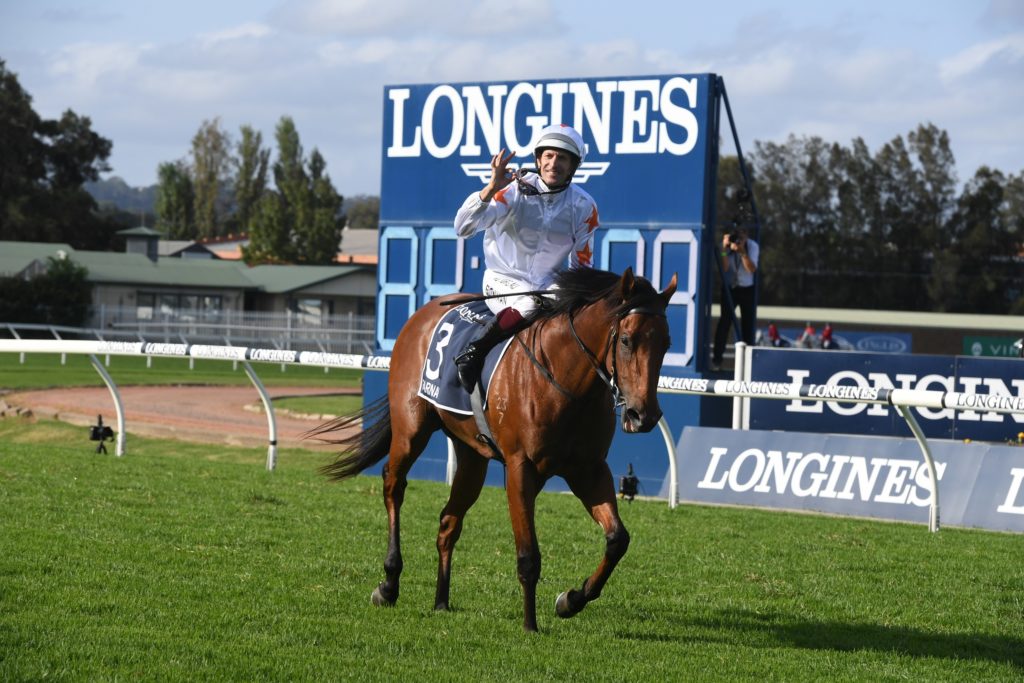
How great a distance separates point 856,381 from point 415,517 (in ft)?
17.5

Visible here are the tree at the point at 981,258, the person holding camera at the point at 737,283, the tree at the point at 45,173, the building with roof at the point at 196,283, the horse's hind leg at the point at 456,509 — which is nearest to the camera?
the horse's hind leg at the point at 456,509

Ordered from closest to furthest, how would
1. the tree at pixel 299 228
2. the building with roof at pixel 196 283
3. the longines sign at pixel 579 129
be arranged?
the longines sign at pixel 579 129
the building with roof at pixel 196 283
the tree at pixel 299 228

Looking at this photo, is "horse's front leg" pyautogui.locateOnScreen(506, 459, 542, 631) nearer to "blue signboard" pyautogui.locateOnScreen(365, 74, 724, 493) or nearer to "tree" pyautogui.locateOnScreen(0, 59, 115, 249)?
"blue signboard" pyautogui.locateOnScreen(365, 74, 724, 493)

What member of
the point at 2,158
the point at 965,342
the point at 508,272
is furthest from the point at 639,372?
the point at 2,158

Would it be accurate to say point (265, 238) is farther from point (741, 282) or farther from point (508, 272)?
point (508, 272)

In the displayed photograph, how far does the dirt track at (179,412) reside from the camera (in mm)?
19828

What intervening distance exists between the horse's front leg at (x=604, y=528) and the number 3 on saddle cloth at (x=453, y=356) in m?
0.65

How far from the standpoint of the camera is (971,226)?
62594 millimetres

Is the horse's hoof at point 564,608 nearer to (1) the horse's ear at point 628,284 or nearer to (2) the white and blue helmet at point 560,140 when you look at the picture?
(1) the horse's ear at point 628,284

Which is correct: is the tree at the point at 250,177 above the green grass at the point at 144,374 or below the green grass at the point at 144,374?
above

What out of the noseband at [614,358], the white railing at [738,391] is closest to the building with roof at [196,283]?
the white railing at [738,391]

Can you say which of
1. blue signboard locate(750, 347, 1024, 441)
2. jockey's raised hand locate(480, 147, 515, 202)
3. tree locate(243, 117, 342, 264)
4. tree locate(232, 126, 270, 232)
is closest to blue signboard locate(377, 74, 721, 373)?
blue signboard locate(750, 347, 1024, 441)

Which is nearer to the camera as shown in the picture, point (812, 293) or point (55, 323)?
point (55, 323)

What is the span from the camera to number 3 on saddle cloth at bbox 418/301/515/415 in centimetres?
646
